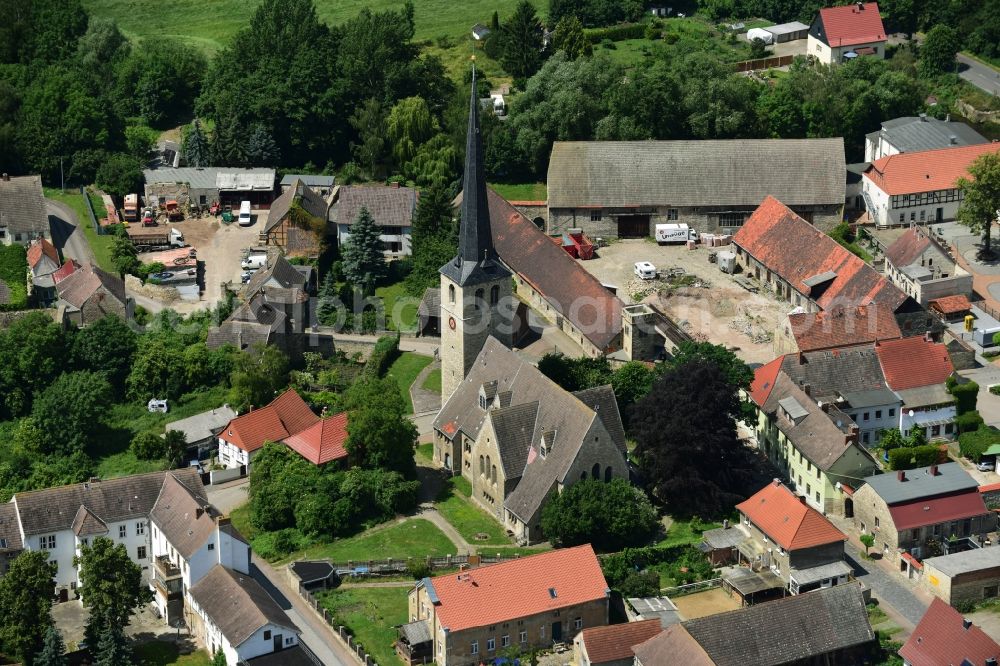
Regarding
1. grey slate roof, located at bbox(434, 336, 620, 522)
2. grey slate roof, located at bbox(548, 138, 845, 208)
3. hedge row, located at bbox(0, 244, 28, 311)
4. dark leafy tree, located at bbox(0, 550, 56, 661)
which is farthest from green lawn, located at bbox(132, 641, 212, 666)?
grey slate roof, located at bbox(548, 138, 845, 208)

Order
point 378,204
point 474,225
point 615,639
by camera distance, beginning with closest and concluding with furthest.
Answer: point 615,639, point 474,225, point 378,204

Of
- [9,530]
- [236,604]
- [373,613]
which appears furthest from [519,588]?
[9,530]

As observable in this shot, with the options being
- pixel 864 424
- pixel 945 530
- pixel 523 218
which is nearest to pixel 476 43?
pixel 523 218

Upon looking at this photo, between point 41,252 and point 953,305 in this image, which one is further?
point 41,252

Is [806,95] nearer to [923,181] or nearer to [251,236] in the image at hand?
[923,181]

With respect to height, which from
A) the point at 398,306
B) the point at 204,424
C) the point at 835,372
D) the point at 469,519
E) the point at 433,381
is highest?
the point at 835,372

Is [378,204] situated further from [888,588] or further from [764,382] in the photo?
[888,588]

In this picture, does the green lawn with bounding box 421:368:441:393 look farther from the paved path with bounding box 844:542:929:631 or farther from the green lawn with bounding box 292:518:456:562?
the paved path with bounding box 844:542:929:631
